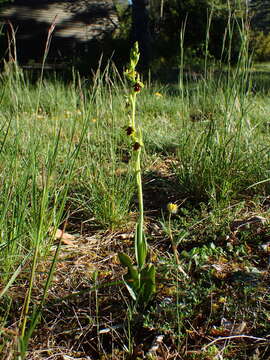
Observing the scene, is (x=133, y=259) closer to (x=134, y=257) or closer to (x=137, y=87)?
(x=134, y=257)

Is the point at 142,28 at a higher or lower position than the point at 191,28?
higher

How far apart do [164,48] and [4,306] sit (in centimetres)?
1197

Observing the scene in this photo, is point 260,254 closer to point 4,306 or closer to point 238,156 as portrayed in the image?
point 238,156

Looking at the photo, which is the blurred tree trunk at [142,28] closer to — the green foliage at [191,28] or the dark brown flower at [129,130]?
the green foliage at [191,28]

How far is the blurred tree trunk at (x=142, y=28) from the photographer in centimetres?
847

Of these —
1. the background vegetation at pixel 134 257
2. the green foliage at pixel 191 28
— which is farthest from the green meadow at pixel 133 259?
the green foliage at pixel 191 28

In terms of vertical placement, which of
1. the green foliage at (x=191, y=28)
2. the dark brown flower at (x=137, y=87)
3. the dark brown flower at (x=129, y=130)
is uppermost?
the dark brown flower at (x=137, y=87)

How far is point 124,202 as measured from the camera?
1747 millimetres

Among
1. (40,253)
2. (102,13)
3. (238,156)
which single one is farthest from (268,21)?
(40,253)

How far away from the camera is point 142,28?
866 cm

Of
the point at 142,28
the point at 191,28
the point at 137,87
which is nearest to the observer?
the point at 137,87

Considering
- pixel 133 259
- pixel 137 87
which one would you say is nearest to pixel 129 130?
pixel 137 87

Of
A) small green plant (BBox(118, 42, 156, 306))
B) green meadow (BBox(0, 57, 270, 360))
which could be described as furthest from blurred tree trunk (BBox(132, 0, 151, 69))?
small green plant (BBox(118, 42, 156, 306))

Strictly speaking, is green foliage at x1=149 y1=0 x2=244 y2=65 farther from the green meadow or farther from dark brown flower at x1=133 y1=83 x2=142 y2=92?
dark brown flower at x1=133 y1=83 x2=142 y2=92
